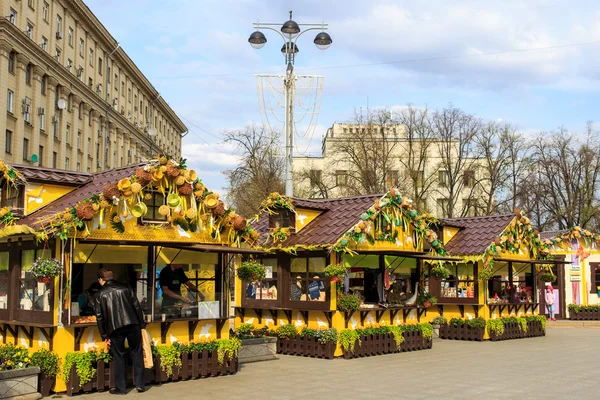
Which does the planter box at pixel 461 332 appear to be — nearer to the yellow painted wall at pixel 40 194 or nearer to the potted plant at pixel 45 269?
the yellow painted wall at pixel 40 194

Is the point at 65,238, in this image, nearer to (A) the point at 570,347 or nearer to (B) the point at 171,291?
(B) the point at 171,291

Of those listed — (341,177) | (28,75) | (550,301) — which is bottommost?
(550,301)

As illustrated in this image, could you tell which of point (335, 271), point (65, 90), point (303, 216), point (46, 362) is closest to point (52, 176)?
point (46, 362)

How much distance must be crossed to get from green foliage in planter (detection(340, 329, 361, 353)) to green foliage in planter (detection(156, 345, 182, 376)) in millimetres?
4858

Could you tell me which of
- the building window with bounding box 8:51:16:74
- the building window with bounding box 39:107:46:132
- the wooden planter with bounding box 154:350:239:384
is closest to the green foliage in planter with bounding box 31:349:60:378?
the wooden planter with bounding box 154:350:239:384

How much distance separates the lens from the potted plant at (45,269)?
11.2 metres

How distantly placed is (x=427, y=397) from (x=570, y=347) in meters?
9.92

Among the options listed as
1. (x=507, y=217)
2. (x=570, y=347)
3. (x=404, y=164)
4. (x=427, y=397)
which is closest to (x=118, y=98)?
(x=404, y=164)

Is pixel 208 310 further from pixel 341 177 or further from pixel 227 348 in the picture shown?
pixel 341 177

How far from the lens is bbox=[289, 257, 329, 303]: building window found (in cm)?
1717

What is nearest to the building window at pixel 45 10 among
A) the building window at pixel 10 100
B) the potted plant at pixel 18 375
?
the building window at pixel 10 100

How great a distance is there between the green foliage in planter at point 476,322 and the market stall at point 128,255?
1034cm

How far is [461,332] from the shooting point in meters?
22.3

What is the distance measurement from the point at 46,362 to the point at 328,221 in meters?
8.39
